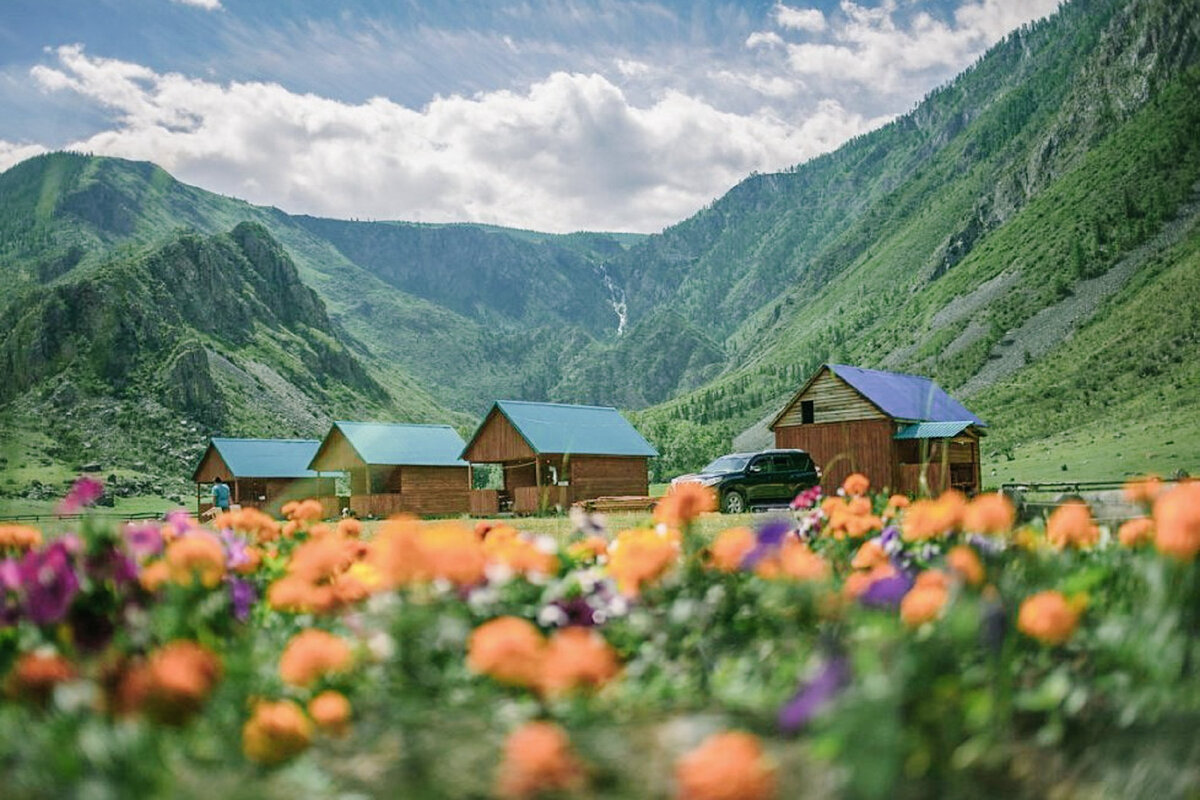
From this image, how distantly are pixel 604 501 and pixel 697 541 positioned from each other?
26687 millimetres

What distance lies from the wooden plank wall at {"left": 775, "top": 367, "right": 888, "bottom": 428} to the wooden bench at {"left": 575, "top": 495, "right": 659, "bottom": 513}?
43.9 ft

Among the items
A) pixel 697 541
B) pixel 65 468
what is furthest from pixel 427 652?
pixel 65 468

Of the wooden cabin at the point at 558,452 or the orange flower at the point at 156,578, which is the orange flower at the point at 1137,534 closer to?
the orange flower at the point at 156,578

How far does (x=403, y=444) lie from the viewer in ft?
162

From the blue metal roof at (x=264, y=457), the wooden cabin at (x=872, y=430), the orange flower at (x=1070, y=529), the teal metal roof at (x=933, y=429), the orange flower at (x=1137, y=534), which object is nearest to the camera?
the orange flower at (x=1070, y=529)

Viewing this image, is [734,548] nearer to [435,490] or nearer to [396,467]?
[396,467]

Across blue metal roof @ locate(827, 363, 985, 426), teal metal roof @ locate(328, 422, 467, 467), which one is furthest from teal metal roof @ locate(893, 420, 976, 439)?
teal metal roof @ locate(328, 422, 467, 467)

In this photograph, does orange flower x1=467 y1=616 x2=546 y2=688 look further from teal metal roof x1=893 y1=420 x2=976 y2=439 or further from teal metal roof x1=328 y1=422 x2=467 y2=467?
teal metal roof x1=328 y1=422 x2=467 y2=467

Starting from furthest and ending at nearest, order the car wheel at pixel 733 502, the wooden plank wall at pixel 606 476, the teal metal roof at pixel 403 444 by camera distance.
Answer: the teal metal roof at pixel 403 444, the wooden plank wall at pixel 606 476, the car wheel at pixel 733 502

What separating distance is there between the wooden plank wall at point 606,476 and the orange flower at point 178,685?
38851 millimetres

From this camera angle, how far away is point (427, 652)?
3.36 metres

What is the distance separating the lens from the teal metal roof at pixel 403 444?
47.5 meters

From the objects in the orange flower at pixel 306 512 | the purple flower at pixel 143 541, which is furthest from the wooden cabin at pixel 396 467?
the purple flower at pixel 143 541

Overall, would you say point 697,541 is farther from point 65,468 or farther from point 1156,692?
point 65,468
